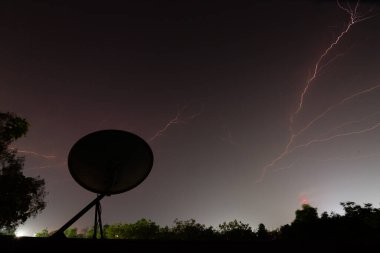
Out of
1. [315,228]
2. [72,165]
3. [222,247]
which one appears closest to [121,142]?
[72,165]

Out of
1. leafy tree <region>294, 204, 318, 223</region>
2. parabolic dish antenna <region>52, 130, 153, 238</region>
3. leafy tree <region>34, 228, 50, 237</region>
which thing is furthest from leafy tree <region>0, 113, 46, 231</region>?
leafy tree <region>34, 228, 50, 237</region>

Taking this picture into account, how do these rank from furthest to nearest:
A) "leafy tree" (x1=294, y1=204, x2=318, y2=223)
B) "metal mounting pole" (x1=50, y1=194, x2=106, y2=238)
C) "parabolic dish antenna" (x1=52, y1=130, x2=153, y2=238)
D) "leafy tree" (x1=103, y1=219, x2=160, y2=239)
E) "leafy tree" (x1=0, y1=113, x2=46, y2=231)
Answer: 1. "leafy tree" (x1=103, y1=219, x2=160, y2=239)
2. "leafy tree" (x1=294, y1=204, x2=318, y2=223)
3. "leafy tree" (x1=0, y1=113, x2=46, y2=231)
4. "parabolic dish antenna" (x1=52, y1=130, x2=153, y2=238)
5. "metal mounting pole" (x1=50, y1=194, x2=106, y2=238)

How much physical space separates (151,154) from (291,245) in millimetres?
2507

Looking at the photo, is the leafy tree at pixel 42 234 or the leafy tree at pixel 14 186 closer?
the leafy tree at pixel 14 186

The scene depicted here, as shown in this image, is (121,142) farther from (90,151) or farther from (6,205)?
(6,205)

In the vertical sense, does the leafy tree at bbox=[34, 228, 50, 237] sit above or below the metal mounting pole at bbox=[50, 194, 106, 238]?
above

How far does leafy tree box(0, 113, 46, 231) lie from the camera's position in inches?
775

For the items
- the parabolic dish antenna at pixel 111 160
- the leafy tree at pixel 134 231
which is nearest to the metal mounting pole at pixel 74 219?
the parabolic dish antenna at pixel 111 160

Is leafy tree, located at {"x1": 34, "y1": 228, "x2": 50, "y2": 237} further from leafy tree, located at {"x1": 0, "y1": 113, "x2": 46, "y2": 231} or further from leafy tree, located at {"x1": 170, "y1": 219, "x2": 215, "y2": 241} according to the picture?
leafy tree, located at {"x1": 0, "y1": 113, "x2": 46, "y2": 231}

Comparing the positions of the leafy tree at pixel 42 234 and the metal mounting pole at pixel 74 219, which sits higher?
the leafy tree at pixel 42 234

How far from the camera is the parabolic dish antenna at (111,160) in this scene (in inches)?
174

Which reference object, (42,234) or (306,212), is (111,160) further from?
(42,234)

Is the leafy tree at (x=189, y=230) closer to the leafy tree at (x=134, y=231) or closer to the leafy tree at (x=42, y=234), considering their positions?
the leafy tree at (x=134, y=231)

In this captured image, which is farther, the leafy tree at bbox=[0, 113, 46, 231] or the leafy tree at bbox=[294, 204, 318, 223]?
the leafy tree at bbox=[294, 204, 318, 223]
